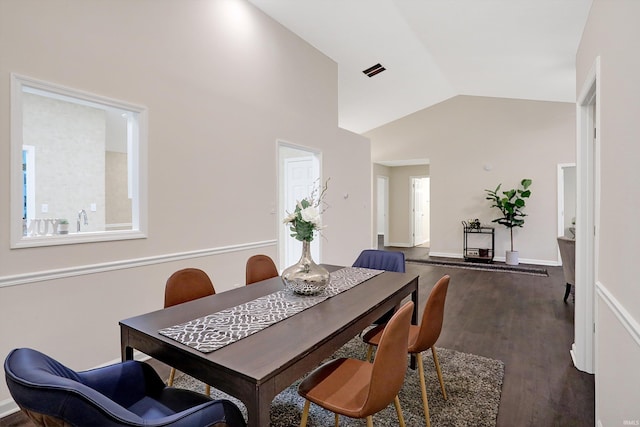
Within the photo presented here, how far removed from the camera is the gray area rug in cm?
191

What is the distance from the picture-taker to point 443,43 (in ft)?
15.4

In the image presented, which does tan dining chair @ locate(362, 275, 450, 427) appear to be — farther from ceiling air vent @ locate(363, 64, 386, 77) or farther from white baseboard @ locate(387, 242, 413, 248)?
white baseboard @ locate(387, 242, 413, 248)

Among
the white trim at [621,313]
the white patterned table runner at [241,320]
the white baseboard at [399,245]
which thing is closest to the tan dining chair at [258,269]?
the white patterned table runner at [241,320]

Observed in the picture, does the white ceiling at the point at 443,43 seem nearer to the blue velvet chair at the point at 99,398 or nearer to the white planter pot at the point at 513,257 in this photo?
the white planter pot at the point at 513,257

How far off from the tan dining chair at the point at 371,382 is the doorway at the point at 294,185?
3513mm

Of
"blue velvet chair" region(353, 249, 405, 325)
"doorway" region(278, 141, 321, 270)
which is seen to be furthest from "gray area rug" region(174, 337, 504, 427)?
"doorway" region(278, 141, 321, 270)

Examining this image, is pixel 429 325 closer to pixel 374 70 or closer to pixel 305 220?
pixel 305 220

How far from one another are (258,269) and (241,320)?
1.13 m

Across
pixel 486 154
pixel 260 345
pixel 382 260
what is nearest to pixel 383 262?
pixel 382 260

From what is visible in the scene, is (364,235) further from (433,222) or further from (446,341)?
(446,341)

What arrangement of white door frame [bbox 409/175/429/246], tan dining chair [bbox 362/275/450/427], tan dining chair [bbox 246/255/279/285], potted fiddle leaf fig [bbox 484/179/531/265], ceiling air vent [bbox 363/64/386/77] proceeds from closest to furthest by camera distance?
1. tan dining chair [bbox 362/275/450/427]
2. tan dining chair [bbox 246/255/279/285]
3. ceiling air vent [bbox 363/64/386/77]
4. potted fiddle leaf fig [bbox 484/179/531/265]
5. white door frame [bbox 409/175/429/246]

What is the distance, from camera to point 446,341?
308 centimetres

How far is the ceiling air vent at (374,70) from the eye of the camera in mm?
5523

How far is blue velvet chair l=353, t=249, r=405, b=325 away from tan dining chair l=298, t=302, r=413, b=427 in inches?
52.9
